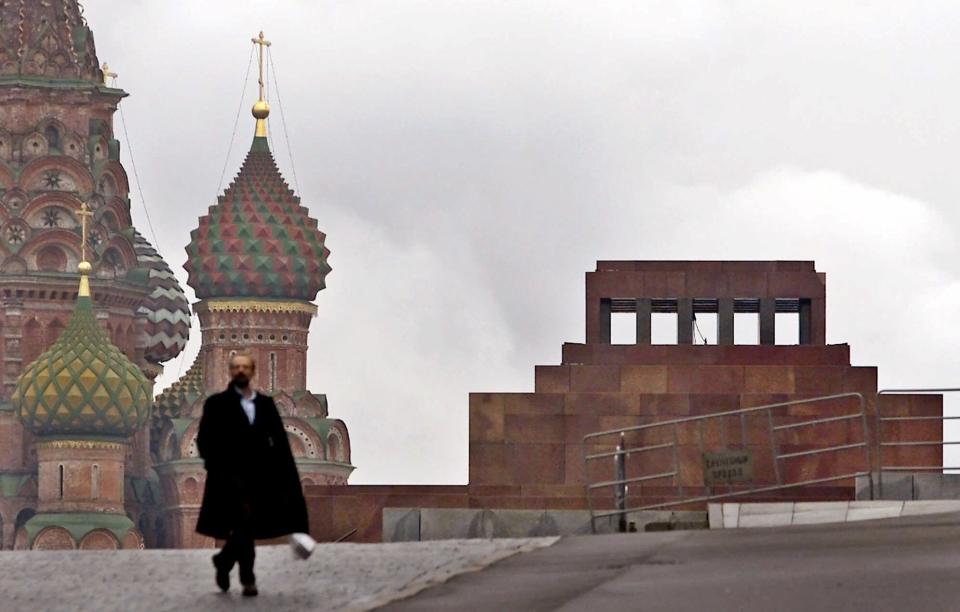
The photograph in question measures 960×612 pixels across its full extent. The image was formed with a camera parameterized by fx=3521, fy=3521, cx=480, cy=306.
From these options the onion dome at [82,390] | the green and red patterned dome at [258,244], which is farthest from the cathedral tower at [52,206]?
the green and red patterned dome at [258,244]

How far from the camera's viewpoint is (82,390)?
429 feet

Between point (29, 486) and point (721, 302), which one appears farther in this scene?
point (29, 486)

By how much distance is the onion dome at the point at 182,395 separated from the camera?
14262 cm

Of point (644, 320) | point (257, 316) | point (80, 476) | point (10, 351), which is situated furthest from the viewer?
point (257, 316)

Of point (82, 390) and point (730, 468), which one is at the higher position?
point (82, 390)

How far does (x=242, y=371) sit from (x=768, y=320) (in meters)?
26.4

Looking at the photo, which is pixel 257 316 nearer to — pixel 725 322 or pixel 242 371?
pixel 725 322

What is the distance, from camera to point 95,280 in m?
137

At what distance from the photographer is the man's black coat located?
1686 cm

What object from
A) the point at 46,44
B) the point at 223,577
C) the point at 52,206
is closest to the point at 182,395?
the point at 52,206

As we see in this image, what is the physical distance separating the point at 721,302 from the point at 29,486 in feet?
308

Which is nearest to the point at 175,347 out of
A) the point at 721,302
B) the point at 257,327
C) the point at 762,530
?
the point at 257,327

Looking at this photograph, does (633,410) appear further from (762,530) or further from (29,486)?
(29,486)

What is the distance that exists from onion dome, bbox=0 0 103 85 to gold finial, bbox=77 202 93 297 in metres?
5.82
